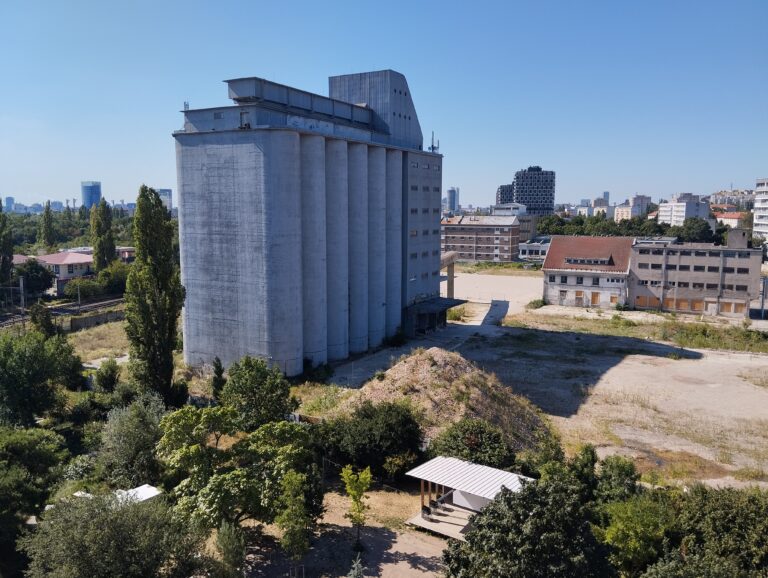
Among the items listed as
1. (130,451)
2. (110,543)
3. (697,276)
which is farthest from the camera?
(697,276)

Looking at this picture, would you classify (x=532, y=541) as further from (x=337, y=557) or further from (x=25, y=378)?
(x=25, y=378)

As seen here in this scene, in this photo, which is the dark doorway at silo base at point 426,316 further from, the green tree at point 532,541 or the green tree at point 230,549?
the green tree at point 532,541

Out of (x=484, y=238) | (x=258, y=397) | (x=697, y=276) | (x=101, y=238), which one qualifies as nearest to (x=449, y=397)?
(x=258, y=397)

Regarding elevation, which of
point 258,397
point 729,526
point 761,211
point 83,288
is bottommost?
point 729,526

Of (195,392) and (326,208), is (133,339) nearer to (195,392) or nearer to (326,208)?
(195,392)

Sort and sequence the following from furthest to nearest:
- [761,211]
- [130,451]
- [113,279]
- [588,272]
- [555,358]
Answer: [761,211]
[113,279]
[588,272]
[555,358]
[130,451]

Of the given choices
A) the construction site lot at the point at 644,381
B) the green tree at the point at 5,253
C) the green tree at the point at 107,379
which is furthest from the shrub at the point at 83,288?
the construction site lot at the point at 644,381

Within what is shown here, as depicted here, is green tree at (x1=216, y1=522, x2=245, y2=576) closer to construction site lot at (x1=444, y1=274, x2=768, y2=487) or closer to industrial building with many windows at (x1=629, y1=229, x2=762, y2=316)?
construction site lot at (x1=444, y1=274, x2=768, y2=487)

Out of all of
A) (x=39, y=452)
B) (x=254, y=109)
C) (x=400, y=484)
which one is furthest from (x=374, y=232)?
(x=39, y=452)
